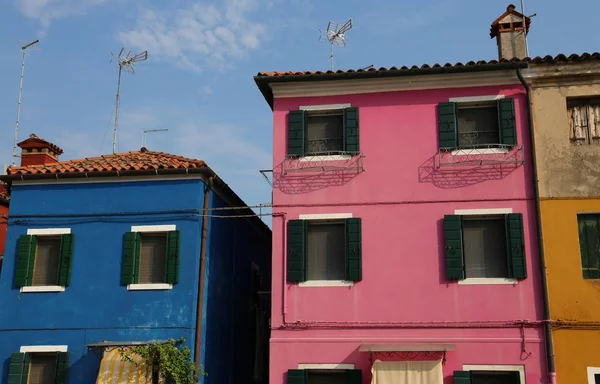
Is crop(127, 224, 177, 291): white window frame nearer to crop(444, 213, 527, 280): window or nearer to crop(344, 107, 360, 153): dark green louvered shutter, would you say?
crop(344, 107, 360, 153): dark green louvered shutter

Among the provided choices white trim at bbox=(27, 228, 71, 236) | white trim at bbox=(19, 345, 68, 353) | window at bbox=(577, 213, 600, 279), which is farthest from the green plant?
window at bbox=(577, 213, 600, 279)

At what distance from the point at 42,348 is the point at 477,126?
38.5ft

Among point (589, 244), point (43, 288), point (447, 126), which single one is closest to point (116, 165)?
point (43, 288)

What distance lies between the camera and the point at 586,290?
15.0 metres

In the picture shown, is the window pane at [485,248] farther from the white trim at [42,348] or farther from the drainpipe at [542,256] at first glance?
the white trim at [42,348]

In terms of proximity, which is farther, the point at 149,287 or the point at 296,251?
the point at 149,287

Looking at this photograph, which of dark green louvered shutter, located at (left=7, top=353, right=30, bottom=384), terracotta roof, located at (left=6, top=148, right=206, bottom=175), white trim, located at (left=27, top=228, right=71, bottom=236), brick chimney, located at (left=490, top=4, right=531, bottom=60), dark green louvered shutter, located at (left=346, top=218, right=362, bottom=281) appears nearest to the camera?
dark green louvered shutter, located at (left=346, top=218, right=362, bottom=281)

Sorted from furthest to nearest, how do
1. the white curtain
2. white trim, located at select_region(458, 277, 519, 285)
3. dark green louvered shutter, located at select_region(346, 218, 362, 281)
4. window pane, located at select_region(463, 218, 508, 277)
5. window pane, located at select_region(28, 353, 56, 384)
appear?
window pane, located at select_region(28, 353, 56, 384), dark green louvered shutter, located at select_region(346, 218, 362, 281), window pane, located at select_region(463, 218, 508, 277), white trim, located at select_region(458, 277, 519, 285), the white curtain

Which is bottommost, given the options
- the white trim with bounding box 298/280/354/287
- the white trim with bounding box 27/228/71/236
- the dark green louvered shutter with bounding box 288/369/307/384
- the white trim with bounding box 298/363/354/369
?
the dark green louvered shutter with bounding box 288/369/307/384

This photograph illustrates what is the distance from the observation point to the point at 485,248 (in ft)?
51.6

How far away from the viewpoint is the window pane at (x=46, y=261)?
17250 millimetres

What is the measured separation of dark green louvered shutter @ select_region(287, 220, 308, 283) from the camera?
626 inches

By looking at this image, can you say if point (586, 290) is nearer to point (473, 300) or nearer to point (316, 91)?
point (473, 300)

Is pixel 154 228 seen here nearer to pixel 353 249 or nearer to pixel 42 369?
pixel 42 369
